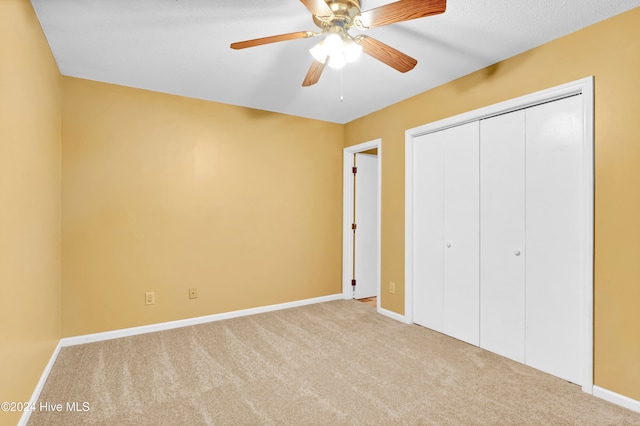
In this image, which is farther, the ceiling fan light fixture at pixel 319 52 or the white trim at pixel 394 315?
the white trim at pixel 394 315

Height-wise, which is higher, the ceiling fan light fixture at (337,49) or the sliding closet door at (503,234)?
the ceiling fan light fixture at (337,49)

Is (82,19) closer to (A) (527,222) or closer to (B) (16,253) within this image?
(B) (16,253)

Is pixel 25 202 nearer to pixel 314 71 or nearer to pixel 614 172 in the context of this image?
pixel 314 71

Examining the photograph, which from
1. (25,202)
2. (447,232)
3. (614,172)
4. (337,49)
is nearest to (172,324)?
(25,202)

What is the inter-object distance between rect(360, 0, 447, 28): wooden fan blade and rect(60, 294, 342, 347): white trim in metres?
3.23

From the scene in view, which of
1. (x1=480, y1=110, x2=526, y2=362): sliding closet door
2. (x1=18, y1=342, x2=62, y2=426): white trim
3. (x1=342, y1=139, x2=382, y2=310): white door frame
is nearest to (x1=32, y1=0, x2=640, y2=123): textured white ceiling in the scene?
(x1=480, y1=110, x2=526, y2=362): sliding closet door

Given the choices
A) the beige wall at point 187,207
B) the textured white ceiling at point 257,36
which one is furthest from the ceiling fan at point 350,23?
the beige wall at point 187,207

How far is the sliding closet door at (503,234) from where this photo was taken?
2.61 metres

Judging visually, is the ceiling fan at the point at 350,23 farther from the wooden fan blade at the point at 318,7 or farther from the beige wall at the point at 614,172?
the beige wall at the point at 614,172

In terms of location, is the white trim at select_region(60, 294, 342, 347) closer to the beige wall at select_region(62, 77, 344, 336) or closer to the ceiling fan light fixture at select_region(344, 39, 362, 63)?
the beige wall at select_region(62, 77, 344, 336)

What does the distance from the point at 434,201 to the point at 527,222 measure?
36.1 inches

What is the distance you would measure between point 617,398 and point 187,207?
3856mm

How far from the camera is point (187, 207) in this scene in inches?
138

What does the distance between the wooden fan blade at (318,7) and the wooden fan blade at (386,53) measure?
249 millimetres
